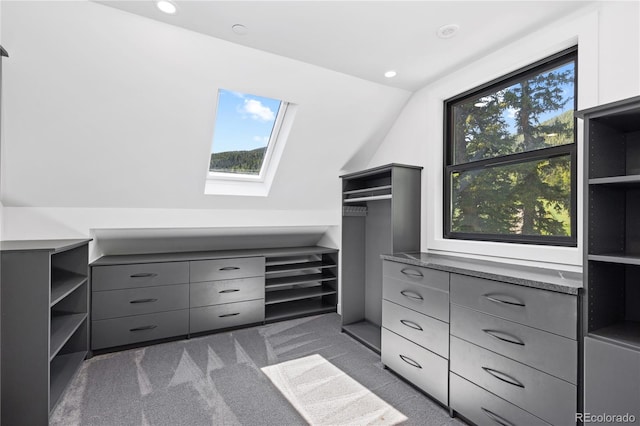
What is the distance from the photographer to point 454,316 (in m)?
1.86

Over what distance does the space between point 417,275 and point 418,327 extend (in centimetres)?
37

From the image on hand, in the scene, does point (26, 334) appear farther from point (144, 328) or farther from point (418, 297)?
point (418, 297)

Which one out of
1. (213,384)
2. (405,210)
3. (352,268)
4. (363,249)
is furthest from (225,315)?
(405,210)

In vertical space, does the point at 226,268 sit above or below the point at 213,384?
above

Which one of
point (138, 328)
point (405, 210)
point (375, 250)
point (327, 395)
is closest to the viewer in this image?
point (327, 395)

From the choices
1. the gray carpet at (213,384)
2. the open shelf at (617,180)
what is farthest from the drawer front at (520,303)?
the gray carpet at (213,384)

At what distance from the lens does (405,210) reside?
264cm

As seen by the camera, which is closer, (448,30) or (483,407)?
(483,407)

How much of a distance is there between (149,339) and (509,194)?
335 cm

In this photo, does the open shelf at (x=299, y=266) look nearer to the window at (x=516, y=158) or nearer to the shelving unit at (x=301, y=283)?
the shelving unit at (x=301, y=283)

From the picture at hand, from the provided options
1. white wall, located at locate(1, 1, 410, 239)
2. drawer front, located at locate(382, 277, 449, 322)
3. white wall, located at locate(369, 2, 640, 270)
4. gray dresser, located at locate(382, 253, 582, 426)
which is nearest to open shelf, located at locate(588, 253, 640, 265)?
gray dresser, located at locate(382, 253, 582, 426)

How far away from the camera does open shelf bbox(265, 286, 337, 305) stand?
3486 millimetres

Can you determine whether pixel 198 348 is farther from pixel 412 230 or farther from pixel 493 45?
pixel 493 45

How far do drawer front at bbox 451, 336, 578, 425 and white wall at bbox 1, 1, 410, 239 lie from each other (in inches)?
86.1
